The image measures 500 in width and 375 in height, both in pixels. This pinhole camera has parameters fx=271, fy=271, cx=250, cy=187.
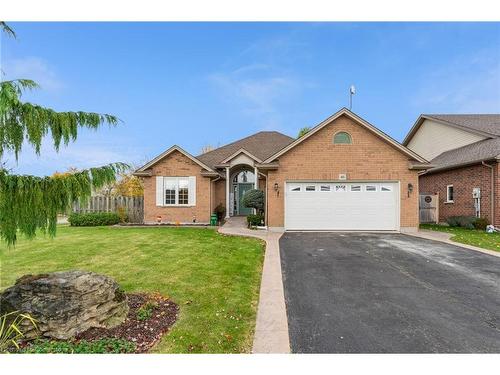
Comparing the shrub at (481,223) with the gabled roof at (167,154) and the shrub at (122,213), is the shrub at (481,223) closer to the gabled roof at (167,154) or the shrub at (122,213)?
the gabled roof at (167,154)

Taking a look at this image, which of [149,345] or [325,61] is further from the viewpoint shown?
[325,61]

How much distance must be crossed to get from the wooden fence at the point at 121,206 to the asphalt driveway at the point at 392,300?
12.1m

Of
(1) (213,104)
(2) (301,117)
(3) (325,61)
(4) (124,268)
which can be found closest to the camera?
(4) (124,268)

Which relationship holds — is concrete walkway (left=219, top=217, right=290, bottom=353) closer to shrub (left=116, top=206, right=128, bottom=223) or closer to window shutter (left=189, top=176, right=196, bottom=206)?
window shutter (left=189, top=176, right=196, bottom=206)

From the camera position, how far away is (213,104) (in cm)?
2939

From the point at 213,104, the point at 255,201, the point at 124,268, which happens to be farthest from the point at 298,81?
the point at 124,268

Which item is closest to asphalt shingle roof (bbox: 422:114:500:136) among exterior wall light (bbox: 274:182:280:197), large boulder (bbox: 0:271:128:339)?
exterior wall light (bbox: 274:182:280:197)

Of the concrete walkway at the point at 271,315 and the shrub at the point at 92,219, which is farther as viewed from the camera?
the shrub at the point at 92,219

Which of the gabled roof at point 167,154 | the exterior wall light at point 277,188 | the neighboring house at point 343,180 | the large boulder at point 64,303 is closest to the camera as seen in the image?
the large boulder at point 64,303

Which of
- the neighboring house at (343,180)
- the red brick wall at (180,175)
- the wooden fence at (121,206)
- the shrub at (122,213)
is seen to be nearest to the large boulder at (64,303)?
the neighboring house at (343,180)

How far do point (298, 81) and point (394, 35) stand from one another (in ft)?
42.8

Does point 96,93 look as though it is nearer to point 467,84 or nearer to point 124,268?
point 124,268

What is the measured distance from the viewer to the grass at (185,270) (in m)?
3.61

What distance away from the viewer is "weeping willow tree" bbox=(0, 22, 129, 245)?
11.2 feet
